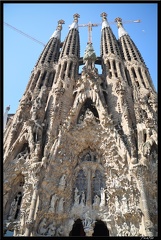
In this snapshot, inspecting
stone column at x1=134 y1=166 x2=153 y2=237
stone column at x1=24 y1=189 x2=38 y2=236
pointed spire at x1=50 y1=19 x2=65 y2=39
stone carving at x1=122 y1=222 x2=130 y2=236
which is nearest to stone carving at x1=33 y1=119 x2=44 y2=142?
stone column at x1=24 y1=189 x2=38 y2=236

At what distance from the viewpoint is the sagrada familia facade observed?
12.4 metres

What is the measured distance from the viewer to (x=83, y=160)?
16.6 m

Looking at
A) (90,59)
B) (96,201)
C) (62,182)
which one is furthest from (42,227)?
(90,59)

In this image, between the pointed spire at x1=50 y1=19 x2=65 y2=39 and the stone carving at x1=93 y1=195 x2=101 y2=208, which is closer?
the stone carving at x1=93 y1=195 x2=101 y2=208

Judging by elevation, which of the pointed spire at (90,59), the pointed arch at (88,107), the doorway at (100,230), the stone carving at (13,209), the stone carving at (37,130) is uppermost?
the pointed spire at (90,59)

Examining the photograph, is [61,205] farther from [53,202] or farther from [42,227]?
[42,227]

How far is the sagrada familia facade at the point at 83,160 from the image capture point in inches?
489

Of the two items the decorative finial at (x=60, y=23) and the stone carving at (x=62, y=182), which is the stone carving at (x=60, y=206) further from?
the decorative finial at (x=60, y=23)

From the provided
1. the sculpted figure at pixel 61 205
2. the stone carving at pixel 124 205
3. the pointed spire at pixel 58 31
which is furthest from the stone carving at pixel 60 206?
the pointed spire at pixel 58 31

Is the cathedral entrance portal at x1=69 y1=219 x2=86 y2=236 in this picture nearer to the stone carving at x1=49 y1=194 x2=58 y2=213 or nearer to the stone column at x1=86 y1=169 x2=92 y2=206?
the stone column at x1=86 y1=169 x2=92 y2=206

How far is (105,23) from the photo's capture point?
3469cm

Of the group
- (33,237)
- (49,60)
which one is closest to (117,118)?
(33,237)

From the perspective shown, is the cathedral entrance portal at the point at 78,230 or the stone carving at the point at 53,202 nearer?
the stone carving at the point at 53,202

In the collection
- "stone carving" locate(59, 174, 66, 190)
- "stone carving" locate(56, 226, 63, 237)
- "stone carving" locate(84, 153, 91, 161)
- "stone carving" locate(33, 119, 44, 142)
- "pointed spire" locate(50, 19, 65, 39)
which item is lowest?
"stone carving" locate(56, 226, 63, 237)
